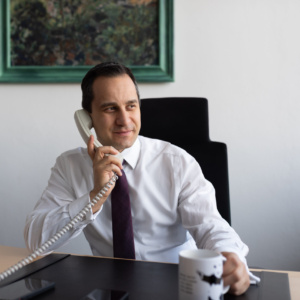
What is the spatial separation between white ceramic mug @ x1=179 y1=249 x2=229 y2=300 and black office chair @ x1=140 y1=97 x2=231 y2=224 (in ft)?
2.70

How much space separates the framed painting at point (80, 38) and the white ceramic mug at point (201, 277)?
1.60m

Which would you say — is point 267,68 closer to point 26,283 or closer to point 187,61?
point 187,61

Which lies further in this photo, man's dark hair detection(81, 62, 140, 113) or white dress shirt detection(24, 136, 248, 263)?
man's dark hair detection(81, 62, 140, 113)

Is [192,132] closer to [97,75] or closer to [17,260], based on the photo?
[97,75]

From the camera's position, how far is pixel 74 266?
1.02 meters

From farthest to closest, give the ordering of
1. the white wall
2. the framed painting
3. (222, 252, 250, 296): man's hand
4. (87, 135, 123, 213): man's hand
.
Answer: the framed painting → the white wall → (87, 135, 123, 213): man's hand → (222, 252, 250, 296): man's hand

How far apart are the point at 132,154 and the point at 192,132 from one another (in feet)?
0.91

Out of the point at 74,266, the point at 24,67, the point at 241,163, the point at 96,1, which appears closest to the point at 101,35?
the point at 96,1

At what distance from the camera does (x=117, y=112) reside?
4.76 feet

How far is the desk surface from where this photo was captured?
89 cm

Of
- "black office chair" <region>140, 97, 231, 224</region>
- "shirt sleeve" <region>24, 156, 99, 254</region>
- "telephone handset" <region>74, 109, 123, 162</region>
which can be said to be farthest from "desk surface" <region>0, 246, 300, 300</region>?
"black office chair" <region>140, 97, 231, 224</region>

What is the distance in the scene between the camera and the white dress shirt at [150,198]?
1360 mm

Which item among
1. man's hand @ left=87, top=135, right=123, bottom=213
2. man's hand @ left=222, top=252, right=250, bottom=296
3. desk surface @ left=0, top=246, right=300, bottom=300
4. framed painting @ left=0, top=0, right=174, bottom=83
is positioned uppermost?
framed painting @ left=0, top=0, right=174, bottom=83

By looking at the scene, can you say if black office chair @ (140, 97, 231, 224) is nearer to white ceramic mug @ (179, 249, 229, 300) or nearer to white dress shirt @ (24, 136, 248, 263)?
white dress shirt @ (24, 136, 248, 263)
